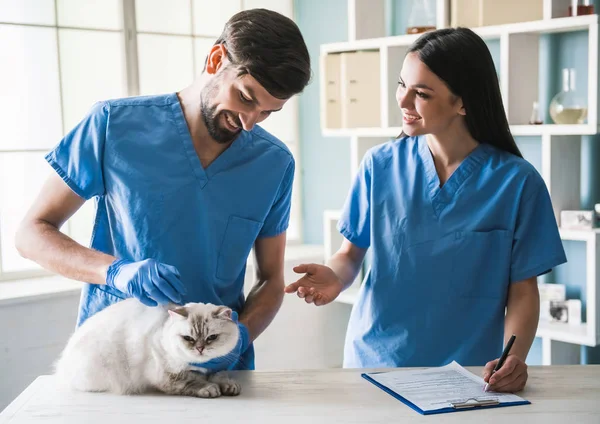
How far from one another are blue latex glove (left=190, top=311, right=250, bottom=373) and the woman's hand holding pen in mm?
525

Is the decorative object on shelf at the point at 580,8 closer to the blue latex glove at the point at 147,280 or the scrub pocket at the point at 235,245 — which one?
the scrub pocket at the point at 235,245

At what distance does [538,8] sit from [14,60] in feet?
7.73

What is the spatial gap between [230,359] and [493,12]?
2.10 meters

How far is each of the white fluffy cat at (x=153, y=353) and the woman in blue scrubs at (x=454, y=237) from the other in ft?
0.99

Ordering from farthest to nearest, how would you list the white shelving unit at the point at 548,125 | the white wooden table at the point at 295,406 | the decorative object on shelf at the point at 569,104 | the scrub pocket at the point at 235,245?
the decorative object on shelf at the point at 569,104, the white shelving unit at the point at 548,125, the scrub pocket at the point at 235,245, the white wooden table at the point at 295,406

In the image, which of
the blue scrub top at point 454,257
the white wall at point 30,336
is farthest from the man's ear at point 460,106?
the white wall at point 30,336

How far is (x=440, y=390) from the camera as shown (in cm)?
148

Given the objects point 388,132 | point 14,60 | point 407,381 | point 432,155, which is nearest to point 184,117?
point 432,155

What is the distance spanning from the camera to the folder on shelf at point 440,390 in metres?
1.40

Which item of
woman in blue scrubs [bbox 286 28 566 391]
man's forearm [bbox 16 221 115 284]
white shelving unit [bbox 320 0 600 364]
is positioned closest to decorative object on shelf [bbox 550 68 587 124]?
white shelving unit [bbox 320 0 600 364]

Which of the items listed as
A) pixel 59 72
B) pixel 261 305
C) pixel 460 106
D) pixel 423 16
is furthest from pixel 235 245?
pixel 59 72

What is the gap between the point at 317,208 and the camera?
4.30 meters

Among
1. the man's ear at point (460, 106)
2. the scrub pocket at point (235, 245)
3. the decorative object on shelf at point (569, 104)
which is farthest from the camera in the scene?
the decorative object on shelf at point (569, 104)

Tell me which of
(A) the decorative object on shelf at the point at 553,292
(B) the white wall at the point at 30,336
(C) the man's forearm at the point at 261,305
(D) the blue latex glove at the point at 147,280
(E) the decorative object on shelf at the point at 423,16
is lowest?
(B) the white wall at the point at 30,336
